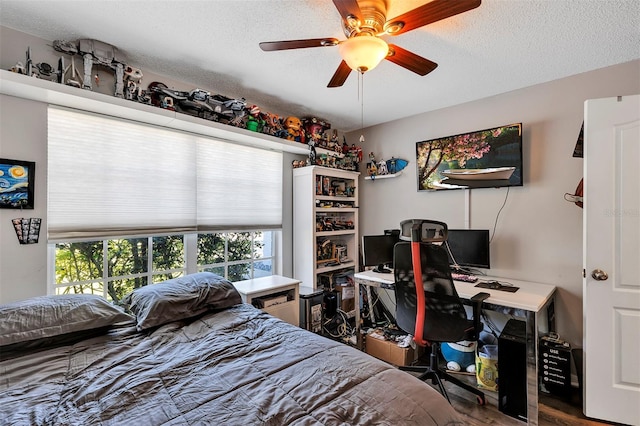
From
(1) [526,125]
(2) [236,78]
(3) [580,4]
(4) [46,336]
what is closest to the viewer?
(4) [46,336]

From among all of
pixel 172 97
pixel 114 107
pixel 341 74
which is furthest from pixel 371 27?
pixel 114 107

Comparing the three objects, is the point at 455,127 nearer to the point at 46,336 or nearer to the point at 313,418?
the point at 313,418

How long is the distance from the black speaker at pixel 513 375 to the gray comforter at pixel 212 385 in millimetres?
1205

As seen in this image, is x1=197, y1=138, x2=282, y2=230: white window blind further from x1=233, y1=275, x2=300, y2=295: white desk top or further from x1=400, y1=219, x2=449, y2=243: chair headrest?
x1=400, y1=219, x2=449, y2=243: chair headrest

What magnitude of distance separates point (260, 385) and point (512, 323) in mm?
2037

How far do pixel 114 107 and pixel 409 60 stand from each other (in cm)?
196

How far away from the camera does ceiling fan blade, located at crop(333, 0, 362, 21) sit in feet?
4.10

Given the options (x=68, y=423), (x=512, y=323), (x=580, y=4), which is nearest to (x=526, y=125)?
(x=580, y=4)

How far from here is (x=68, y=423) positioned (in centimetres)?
99

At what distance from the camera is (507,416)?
2006mm

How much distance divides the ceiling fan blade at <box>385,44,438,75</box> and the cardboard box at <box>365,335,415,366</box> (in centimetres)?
223

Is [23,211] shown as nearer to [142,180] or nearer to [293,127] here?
[142,180]

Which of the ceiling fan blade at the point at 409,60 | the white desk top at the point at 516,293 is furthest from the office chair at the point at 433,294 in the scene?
the ceiling fan blade at the point at 409,60

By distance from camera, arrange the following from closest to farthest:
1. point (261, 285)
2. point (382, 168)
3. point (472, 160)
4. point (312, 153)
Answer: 1. point (261, 285)
2. point (472, 160)
3. point (312, 153)
4. point (382, 168)
